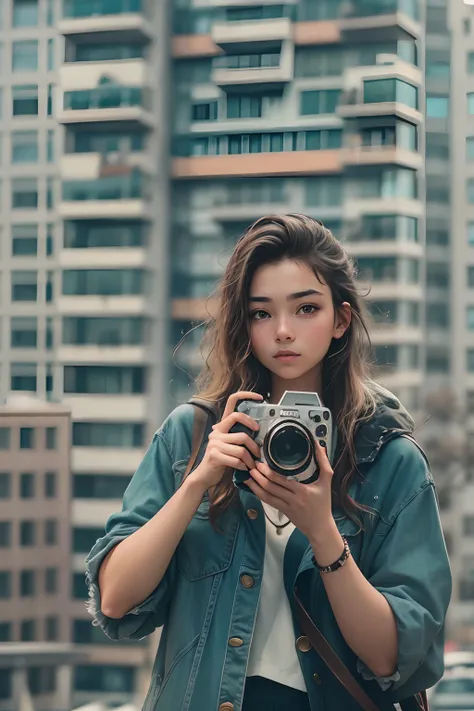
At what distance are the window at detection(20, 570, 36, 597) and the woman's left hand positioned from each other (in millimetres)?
1558

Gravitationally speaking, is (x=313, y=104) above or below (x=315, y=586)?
above

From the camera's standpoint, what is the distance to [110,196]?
90.0 inches

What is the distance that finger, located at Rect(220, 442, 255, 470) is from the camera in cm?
88

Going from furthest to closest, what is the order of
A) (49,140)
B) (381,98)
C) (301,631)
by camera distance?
(49,140), (381,98), (301,631)

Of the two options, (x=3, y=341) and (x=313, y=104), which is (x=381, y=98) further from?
(x=3, y=341)

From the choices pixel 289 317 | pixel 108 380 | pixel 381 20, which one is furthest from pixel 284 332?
pixel 381 20

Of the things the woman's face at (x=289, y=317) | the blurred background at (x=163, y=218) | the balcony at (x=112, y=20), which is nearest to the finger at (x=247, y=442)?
the woman's face at (x=289, y=317)

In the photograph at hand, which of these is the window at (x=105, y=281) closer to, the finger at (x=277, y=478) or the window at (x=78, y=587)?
the window at (x=78, y=587)

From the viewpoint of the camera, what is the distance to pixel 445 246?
7.34ft

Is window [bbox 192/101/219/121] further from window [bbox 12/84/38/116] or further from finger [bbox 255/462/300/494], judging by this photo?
finger [bbox 255/462/300/494]

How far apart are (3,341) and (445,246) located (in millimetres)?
1141

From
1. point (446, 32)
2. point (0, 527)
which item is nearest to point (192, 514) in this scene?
point (0, 527)

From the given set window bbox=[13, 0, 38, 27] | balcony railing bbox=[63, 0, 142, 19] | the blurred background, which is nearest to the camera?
the blurred background

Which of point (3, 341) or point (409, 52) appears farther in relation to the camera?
point (3, 341)
